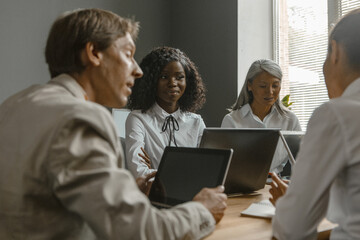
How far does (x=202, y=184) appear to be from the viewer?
4.13 ft

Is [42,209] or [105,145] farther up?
[105,145]

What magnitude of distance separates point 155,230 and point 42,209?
0.86ft

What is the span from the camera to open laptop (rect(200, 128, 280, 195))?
1620 mm

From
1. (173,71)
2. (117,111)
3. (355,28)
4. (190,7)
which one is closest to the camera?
(355,28)

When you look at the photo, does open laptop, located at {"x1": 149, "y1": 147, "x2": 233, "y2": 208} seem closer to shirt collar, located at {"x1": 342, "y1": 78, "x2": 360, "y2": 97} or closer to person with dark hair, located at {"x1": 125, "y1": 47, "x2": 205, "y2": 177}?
shirt collar, located at {"x1": 342, "y1": 78, "x2": 360, "y2": 97}

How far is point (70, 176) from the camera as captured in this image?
73 cm

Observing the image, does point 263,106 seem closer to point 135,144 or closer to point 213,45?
point 135,144

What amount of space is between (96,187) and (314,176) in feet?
1.82

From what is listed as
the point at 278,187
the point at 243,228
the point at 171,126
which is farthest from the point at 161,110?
the point at 243,228

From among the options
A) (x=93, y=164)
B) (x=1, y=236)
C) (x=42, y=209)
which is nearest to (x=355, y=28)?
(x=93, y=164)

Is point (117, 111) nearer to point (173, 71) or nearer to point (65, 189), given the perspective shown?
point (173, 71)

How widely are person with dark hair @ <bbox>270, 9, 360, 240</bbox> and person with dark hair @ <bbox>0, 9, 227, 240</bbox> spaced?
9.1 inches

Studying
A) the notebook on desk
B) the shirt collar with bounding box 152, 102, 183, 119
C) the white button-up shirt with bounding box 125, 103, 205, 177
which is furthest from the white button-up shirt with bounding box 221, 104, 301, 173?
the notebook on desk

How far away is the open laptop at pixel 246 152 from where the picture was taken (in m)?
1.62
